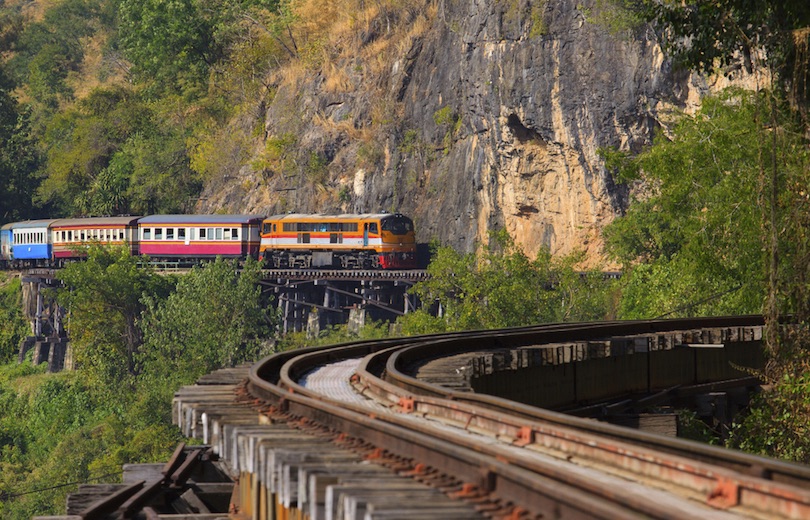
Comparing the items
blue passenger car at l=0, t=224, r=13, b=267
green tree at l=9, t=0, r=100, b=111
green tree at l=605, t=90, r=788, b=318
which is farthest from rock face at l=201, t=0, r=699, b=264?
green tree at l=9, t=0, r=100, b=111

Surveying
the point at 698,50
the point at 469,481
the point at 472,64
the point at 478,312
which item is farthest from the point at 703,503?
the point at 472,64

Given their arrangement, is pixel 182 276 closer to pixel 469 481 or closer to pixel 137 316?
pixel 137 316

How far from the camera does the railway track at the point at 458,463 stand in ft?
18.8

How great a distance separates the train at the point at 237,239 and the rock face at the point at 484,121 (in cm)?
408

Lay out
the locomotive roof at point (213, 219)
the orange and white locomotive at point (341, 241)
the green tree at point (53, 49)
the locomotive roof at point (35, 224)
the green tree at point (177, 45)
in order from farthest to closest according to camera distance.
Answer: the green tree at point (53, 49), the green tree at point (177, 45), the locomotive roof at point (35, 224), the locomotive roof at point (213, 219), the orange and white locomotive at point (341, 241)

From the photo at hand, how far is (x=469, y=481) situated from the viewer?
21.4 feet

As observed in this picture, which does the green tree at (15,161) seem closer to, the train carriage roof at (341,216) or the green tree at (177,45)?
the green tree at (177,45)

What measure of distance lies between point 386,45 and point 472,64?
43.3ft

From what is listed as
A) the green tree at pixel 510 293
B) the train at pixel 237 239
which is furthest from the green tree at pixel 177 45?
the green tree at pixel 510 293

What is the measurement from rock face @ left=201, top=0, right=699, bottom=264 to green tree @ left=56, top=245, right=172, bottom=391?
29.2 feet

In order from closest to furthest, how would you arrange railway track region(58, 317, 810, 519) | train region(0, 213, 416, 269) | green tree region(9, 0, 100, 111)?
railway track region(58, 317, 810, 519) < train region(0, 213, 416, 269) < green tree region(9, 0, 100, 111)

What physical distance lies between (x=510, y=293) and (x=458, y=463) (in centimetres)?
4271

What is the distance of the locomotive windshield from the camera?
58375 millimetres

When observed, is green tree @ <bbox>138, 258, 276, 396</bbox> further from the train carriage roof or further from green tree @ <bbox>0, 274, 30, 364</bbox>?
green tree @ <bbox>0, 274, 30, 364</bbox>
